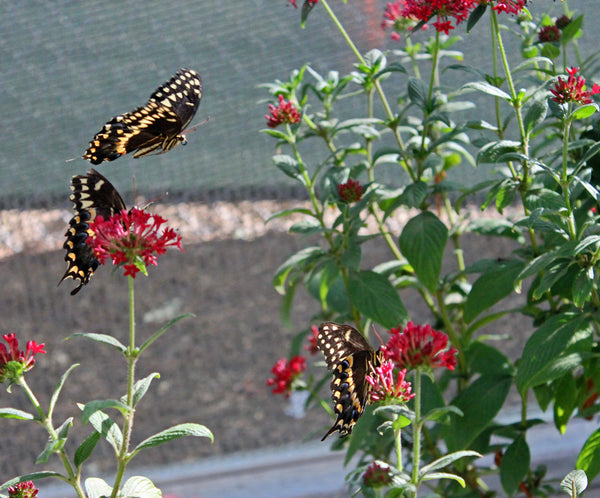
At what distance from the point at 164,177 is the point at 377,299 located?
54.1 inches

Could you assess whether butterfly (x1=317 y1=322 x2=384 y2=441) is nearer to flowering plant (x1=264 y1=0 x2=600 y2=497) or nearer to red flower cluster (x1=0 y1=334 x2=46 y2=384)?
flowering plant (x1=264 y1=0 x2=600 y2=497)

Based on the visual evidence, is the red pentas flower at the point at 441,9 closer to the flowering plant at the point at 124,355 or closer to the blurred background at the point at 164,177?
the flowering plant at the point at 124,355

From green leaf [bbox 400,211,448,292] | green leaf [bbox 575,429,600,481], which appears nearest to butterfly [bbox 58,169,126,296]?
green leaf [bbox 400,211,448,292]

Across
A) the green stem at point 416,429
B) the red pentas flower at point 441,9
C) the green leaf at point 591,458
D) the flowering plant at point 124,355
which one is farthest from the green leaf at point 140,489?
the red pentas flower at point 441,9

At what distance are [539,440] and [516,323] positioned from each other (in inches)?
22.4

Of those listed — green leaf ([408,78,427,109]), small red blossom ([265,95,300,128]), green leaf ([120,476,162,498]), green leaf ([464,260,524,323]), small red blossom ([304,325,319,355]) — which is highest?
green leaf ([408,78,427,109])

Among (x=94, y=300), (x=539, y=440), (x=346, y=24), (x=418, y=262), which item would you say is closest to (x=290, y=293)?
(x=418, y=262)

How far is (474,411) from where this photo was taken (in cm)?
93

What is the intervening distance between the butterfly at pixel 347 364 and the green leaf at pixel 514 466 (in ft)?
1.00

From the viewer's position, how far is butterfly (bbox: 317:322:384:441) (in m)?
0.70

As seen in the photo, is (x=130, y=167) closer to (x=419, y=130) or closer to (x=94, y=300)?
(x=94, y=300)

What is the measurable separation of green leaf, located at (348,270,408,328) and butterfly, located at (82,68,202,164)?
Result: 0.28 metres

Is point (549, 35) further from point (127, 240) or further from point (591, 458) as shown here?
point (127, 240)

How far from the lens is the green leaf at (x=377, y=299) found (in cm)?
93
